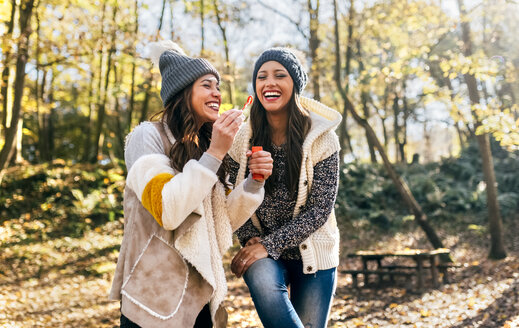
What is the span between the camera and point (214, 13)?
13148mm

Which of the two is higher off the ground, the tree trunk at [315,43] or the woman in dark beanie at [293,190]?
the tree trunk at [315,43]

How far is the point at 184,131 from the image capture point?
227 centimetres

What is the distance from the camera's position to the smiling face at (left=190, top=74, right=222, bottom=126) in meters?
2.37

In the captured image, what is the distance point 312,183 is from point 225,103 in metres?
3.34

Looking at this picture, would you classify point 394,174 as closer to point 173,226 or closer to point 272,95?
point 272,95

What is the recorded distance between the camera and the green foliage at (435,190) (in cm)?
1338

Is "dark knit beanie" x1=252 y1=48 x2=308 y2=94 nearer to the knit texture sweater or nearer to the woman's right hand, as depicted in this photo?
the knit texture sweater

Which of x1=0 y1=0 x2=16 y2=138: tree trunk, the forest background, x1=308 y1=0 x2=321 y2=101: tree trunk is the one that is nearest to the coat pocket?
the forest background

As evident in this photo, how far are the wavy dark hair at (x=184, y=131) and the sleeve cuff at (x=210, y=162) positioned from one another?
0.16 meters

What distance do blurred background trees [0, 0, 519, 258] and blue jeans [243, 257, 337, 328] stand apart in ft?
14.7

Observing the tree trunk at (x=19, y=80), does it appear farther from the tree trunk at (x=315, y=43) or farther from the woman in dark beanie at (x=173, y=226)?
the tree trunk at (x=315, y=43)

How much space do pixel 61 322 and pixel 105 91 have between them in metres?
8.10

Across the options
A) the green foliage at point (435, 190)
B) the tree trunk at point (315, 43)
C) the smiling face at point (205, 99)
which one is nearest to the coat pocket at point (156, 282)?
the smiling face at point (205, 99)

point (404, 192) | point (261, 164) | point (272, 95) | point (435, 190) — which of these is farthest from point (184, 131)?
point (435, 190)
